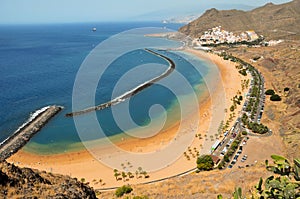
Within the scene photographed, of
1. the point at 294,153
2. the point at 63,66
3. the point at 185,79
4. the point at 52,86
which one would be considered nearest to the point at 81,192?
the point at 294,153

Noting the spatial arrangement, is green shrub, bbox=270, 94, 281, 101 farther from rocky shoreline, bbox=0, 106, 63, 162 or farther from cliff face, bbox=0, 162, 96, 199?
cliff face, bbox=0, 162, 96, 199

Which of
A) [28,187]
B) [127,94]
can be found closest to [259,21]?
[127,94]

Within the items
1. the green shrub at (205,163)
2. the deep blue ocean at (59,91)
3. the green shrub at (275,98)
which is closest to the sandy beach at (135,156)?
the green shrub at (205,163)

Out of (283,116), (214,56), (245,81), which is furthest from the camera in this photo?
(214,56)

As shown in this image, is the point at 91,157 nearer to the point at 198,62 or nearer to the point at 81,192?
the point at 81,192

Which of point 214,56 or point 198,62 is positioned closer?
point 198,62

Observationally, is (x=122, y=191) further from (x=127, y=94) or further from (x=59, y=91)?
(x=59, y=91)

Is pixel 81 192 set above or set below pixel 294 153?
above

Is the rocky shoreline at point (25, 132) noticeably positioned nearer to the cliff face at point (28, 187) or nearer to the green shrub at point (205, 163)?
the green shrub at point (205, 163)

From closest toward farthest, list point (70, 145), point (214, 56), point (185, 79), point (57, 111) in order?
point (70, 145) → point (57, 111) → point (185, 79) → point (214, 56)
